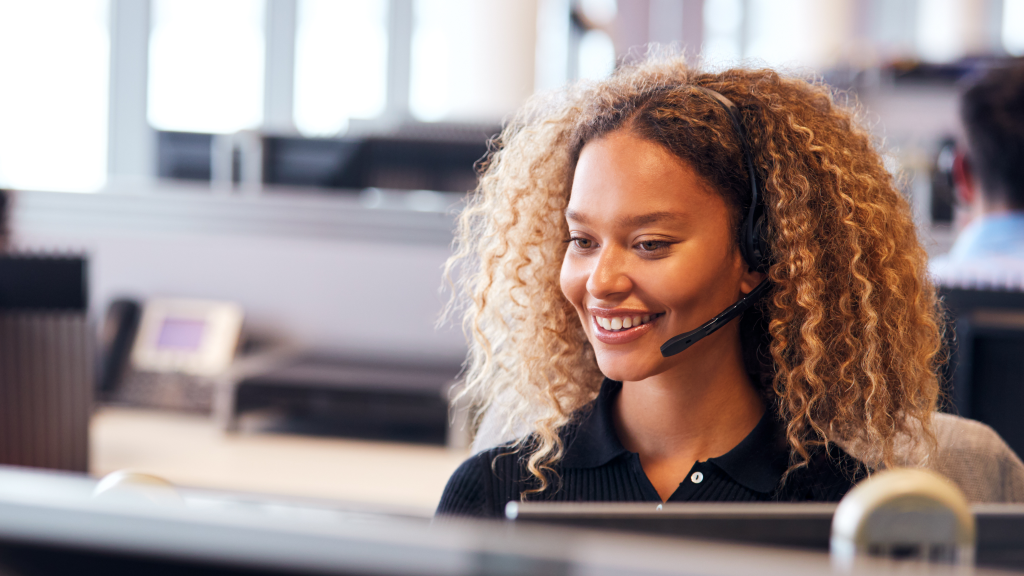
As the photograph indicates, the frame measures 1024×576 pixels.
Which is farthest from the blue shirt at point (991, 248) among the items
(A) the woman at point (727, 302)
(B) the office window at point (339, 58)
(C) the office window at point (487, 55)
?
(B) the office window at point (339, 58)

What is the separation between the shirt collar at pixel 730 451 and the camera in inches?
32.2

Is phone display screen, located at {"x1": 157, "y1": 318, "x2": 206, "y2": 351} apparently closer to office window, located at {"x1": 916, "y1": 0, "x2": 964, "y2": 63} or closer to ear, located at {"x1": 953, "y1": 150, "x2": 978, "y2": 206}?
ear, located at {"x1": 953, "y1": 150, "x2": 978, "y2": 206}

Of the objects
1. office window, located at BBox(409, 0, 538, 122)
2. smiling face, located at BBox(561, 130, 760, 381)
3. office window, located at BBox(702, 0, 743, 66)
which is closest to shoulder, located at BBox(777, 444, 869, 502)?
smiling face, located at BBox(561, 130, 760, 381)

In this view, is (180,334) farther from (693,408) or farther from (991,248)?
(991,248)

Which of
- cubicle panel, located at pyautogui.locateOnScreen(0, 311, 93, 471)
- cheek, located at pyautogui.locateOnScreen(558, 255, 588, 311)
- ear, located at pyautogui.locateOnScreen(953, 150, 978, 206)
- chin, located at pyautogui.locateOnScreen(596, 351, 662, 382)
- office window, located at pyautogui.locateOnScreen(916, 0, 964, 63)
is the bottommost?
cubicle panel, located at pyautogui.locateOnScreen(0, 311, 93, 471)

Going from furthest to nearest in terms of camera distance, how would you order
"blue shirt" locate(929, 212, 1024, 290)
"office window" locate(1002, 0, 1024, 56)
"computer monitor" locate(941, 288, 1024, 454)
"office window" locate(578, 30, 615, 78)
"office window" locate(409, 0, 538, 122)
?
1. "office window" locate(1002, 0, 1024, 56)
2. "office window" locate(578, 30, 615, 78)
3. "office window" locate(409, 0, 538, 122)
4. "blue shirt" locate(929, 212, 1024, 290)
5. "computer monitor" locate(941, 288, 1024, 454)

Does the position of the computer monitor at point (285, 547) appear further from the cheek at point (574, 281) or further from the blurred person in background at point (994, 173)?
the blurred person in background at point (994, 173)

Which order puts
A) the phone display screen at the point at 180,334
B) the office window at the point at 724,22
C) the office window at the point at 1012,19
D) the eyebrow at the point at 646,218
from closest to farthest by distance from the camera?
the eyebrow at the point at 646,218
the phone display screen at the point at 180,334
the office window at the point at 1012,19
the office window at the point at 724,22

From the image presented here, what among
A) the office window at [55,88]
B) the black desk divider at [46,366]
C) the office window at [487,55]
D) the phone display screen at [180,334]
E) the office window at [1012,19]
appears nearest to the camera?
the black desk divider at [46,366]

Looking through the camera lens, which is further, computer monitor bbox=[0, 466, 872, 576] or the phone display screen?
the phone display screen

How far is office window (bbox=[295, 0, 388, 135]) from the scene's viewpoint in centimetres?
Result: 668

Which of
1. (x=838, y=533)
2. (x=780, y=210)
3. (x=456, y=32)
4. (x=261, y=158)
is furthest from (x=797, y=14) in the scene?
(x=838, y=533)

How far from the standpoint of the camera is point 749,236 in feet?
2.75

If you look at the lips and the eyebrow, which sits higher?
the eyebrow
